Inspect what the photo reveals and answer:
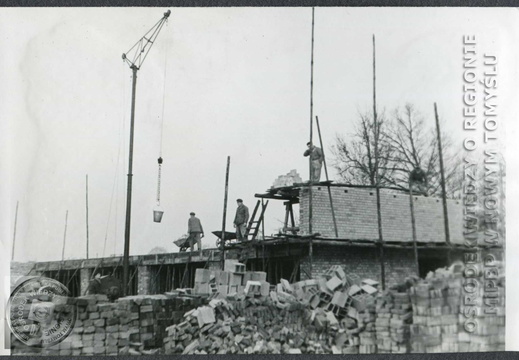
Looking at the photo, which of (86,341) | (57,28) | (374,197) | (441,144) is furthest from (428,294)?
(57,28)

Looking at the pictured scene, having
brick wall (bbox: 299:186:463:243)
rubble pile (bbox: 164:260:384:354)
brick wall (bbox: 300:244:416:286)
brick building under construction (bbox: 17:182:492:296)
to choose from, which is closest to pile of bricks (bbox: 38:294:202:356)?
rubble pile (bbox: 164:260:384:354)

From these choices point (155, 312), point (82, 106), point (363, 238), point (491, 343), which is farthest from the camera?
point (363, 238)

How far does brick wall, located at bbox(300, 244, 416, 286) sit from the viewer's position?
42.7 ft

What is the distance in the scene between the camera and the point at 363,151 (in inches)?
535

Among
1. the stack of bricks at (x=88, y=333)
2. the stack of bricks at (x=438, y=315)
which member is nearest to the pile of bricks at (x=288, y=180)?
the stack of bricks at (x=438, y=315)

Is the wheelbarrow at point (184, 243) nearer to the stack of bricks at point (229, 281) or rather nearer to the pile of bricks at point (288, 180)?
the stack of bricks at point (229, 281)

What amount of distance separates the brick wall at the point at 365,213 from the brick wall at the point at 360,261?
0.90 feet

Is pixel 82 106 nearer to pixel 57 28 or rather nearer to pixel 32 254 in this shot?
pixel 57 28

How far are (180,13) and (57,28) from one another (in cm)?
181

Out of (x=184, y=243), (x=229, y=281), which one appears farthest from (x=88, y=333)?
(x=184, y=243)

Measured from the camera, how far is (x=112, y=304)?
12102 mm

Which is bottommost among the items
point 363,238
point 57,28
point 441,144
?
point 363,238

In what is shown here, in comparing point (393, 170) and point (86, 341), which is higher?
point (393, 170)

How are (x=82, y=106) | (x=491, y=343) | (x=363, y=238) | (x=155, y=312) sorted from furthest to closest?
(x=363, y=238) → (x=155, y=312) → (x=82, y=106) → (x=491, y=343)
